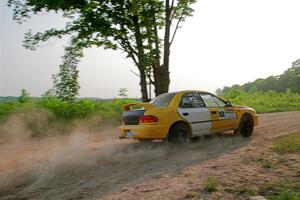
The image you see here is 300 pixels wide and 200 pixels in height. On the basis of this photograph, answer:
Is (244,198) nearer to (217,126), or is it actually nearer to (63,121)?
(217,126)

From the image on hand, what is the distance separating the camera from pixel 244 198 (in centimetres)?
467

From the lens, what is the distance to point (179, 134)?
867cm

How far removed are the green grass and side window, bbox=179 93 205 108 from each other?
7.30 ft

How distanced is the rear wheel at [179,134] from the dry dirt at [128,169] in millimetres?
195

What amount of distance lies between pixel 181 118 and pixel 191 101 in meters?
0.74

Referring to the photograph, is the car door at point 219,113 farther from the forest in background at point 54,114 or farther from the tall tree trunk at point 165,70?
the tall tree trunk at point 165,70

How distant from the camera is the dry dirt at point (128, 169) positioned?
524 centimetres

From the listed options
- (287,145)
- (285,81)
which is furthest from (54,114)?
(285,81)

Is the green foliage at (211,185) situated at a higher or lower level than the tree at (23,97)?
lower

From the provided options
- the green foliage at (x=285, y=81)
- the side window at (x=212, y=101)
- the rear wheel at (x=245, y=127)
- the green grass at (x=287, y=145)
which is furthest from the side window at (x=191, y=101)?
the green foliage at (x=285, y=81)

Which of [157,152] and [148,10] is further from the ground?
[148,10]

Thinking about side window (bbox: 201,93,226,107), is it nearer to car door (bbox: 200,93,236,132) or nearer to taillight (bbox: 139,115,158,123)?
car door (bbox: 200,93,236,132)

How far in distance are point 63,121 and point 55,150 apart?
5.30m

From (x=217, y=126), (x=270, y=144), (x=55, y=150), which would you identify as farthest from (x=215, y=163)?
(x=55, y=150)
